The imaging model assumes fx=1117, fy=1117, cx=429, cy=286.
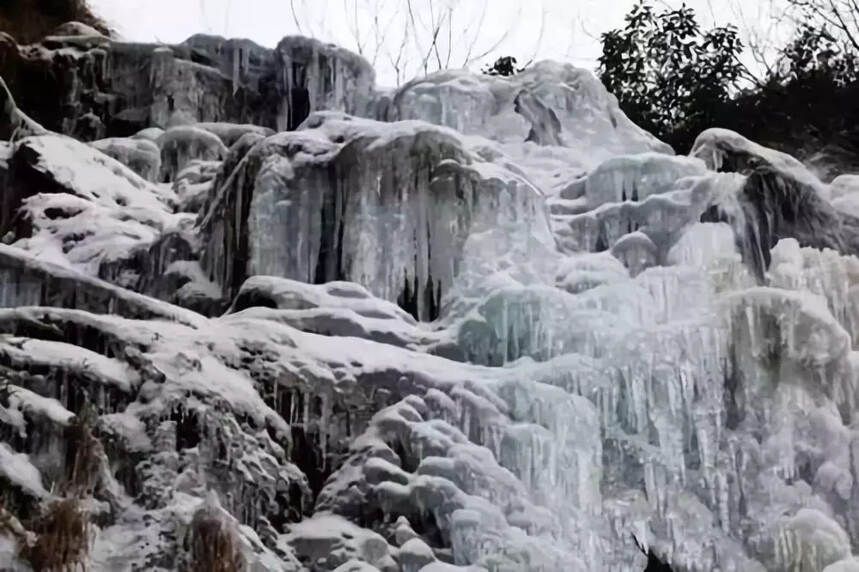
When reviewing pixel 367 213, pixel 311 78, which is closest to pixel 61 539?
pixel 367 213

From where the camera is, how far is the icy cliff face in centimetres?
389

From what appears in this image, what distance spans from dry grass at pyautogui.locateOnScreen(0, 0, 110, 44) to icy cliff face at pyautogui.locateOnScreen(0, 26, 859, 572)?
1.80 m

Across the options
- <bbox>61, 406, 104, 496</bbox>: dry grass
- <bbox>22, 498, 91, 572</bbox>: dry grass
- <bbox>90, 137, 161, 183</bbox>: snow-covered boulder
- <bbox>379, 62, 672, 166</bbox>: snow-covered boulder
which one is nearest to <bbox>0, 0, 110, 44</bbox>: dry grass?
<bbox>90, 137, 161, 183</bbox>: snow-covered boulder

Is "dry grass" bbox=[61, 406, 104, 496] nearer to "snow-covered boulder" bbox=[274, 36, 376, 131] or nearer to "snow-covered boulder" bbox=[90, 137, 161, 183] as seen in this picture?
"snow-covered boulder" bbox=[90, 137, 161, 183]

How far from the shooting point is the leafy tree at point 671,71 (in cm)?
877

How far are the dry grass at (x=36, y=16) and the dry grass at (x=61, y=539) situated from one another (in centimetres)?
557

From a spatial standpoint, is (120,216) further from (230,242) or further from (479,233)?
(479,233)

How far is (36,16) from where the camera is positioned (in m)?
8.62

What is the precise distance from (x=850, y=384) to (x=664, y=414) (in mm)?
943

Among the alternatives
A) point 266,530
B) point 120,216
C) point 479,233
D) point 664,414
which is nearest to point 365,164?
point 479,233

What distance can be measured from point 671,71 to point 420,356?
516 centimetres

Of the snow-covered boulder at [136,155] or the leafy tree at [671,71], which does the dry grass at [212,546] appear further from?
the leafy tree at [671,71]

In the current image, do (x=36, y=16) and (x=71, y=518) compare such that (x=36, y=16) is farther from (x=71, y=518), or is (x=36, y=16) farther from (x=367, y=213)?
(x=71, y=518)

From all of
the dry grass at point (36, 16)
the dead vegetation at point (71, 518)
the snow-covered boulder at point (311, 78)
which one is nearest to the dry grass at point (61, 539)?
the dead vegetation at point (71, 518)
